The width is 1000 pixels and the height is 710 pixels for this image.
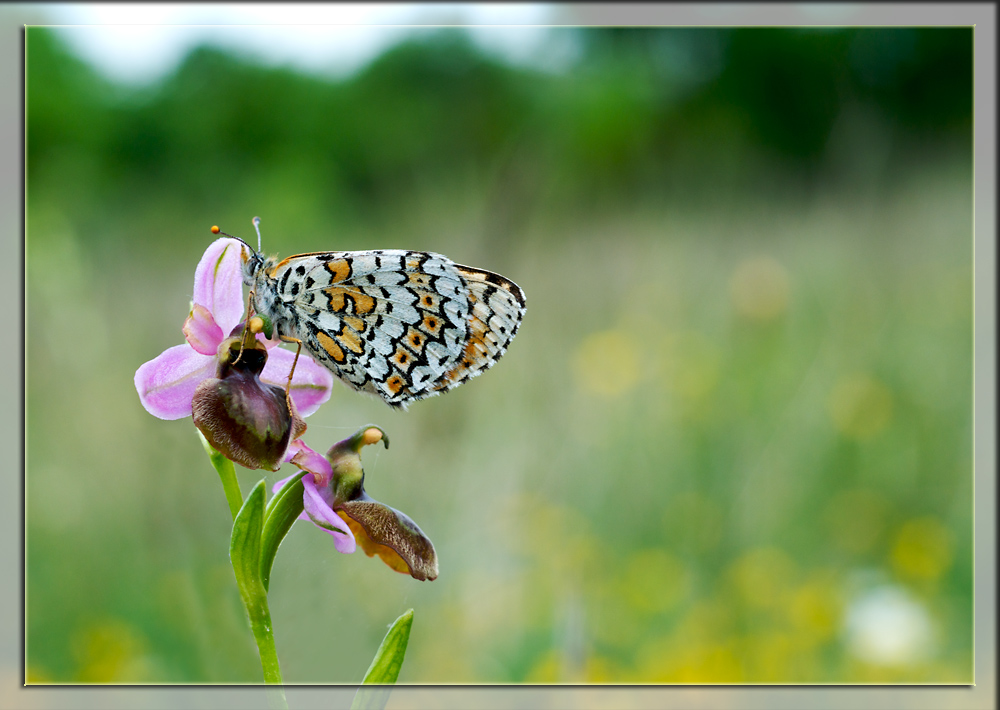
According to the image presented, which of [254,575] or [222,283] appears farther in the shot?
[222,283]

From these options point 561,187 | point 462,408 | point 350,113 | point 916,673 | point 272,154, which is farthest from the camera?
point 350,113

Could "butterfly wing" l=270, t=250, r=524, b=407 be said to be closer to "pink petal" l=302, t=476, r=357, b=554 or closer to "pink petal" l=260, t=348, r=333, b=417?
"pink petal" l=260, t=348, r=333, b=417

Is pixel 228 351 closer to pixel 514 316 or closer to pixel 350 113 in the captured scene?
pixel 514 316

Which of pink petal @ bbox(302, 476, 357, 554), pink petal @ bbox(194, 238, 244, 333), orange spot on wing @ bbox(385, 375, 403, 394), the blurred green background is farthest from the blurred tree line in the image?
pink petal @ bbox(302, 476, 357, 554)

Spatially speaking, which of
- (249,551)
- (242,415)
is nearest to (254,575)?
(249,551)

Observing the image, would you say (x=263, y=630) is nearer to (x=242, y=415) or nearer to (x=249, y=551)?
(x=249, y=551)

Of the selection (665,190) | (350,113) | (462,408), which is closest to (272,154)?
(350,113)
